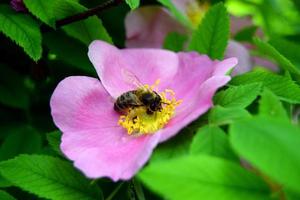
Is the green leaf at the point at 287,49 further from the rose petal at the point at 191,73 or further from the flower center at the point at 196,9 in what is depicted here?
the flower center at the point at 196,9

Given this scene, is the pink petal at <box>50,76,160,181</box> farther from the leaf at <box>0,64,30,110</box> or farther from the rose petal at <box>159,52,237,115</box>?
the leaf at <box>0,64,30,110</box>

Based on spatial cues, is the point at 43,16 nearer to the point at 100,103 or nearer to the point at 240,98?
the point at 100,103

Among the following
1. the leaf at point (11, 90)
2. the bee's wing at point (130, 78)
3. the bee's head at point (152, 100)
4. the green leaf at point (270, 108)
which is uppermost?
the green leaf at point (270, 108)

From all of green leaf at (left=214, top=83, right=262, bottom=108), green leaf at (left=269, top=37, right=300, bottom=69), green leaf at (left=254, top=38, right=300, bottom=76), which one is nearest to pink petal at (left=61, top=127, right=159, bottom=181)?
green leaf at (left=214, top=83, right=262, bottom=108)

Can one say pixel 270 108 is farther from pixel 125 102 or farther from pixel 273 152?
pixel 125 102

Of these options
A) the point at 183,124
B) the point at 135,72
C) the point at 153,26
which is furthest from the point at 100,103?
the point at 153,26

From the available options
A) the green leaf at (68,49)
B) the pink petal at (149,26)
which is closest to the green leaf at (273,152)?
the green leaf at (68,49)
